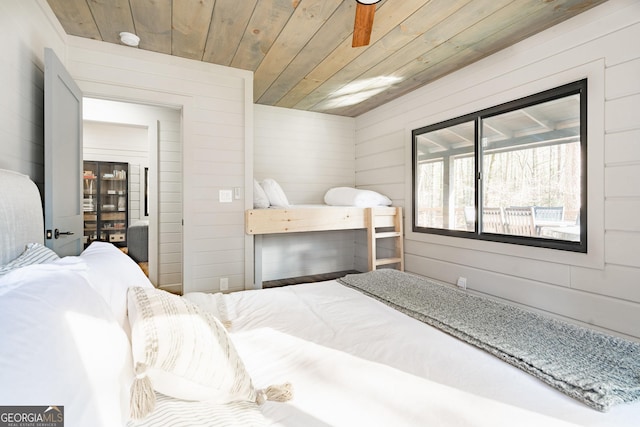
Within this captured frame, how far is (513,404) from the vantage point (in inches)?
33.9

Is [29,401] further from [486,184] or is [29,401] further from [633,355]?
[486,184]

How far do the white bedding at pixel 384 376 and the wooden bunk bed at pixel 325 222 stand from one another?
5.13 ft

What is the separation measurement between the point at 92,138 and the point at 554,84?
294 inches

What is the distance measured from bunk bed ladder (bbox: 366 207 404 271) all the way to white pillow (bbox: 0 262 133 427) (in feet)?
9.59

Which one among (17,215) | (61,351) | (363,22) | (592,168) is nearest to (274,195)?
(363,22)

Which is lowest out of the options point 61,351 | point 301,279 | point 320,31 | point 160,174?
point 301,279

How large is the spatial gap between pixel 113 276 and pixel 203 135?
217cm

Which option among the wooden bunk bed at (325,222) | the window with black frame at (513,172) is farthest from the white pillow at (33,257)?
the window with black frame at (513,172)

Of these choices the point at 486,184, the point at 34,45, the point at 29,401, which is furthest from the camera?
the point at 486,184

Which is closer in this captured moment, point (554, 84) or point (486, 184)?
point (554, 84)

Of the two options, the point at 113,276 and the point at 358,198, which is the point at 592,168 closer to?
the point at 358,198

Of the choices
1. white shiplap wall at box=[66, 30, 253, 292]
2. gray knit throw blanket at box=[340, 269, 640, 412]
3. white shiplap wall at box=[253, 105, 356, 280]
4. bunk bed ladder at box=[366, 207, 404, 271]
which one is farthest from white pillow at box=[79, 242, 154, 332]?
white shiplap wall at box=[253, 105, 356, 280]

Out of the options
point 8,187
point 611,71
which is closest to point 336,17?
point 611,71

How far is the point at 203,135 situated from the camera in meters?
2.91
